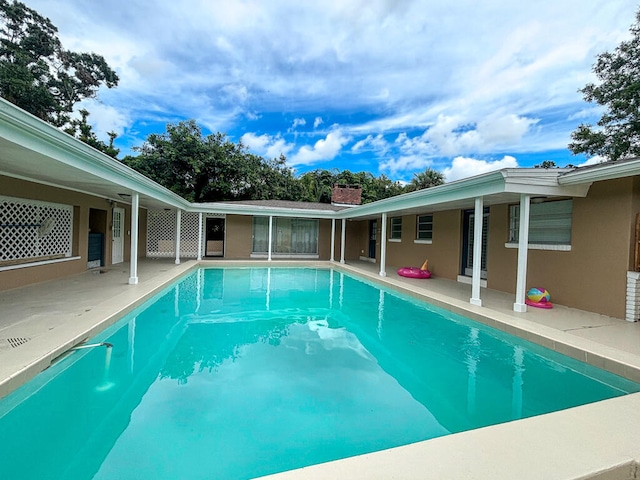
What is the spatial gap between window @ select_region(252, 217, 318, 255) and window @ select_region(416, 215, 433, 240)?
18.7 feet

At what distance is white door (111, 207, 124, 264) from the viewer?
1153cm

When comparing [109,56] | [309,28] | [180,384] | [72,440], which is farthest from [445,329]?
[109,56]

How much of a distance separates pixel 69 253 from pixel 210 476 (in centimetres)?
928

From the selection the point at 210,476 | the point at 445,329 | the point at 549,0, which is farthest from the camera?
the point at 549,0

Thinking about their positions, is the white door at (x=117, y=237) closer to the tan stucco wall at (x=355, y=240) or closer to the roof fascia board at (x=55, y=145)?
the roof fascia board at (x=55, y=145)

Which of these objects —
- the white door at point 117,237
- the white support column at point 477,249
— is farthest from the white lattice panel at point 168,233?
the white support column at point 477,249

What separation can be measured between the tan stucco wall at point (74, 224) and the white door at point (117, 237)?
0.29 meters

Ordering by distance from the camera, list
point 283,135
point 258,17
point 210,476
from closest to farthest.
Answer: point 210,476, point 258,17, point 283,135

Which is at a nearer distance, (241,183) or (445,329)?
(445,329)

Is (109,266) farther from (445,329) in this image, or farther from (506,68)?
(506,68)

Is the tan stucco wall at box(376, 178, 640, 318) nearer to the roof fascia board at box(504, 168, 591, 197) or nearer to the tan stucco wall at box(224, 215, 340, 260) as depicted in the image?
the roof fascia board at box(504, 168, 591, 197)

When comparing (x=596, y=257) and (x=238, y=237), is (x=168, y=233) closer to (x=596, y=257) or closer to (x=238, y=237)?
(x=238, y=237)

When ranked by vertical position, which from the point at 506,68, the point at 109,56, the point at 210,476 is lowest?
the point at 210,476

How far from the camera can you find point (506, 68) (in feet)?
38.7
